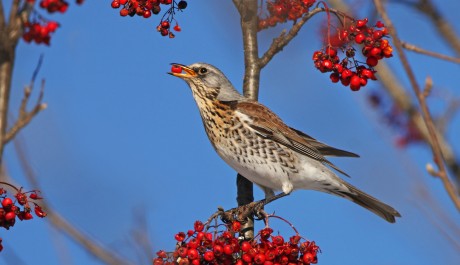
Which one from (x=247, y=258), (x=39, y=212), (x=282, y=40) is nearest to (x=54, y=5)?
(x=39, y=212)

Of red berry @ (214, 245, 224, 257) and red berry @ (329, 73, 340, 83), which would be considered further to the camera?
red berry @ (329, 73, 340, 83)

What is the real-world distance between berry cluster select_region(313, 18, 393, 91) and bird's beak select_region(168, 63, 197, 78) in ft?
5.14

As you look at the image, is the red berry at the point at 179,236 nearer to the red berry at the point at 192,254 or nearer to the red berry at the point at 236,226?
the red berry at the point at 192,254

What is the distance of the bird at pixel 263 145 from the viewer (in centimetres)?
519

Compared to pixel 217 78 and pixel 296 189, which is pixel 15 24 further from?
pixel 296 189

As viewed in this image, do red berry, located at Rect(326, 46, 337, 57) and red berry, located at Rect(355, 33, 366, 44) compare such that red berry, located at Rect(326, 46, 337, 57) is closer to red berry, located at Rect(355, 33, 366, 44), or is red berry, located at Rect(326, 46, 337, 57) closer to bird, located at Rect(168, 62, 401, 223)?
red berry, located at Rect(355, 33, 366, 44)

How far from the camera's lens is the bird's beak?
535 cm

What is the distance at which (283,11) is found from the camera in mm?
4445

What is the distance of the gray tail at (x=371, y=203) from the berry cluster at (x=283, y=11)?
1448 mm

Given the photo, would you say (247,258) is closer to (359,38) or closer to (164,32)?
(359,38)

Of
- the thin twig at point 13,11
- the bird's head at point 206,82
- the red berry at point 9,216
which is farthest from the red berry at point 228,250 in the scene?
the bird's head at point 206,82

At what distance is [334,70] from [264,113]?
1404mm

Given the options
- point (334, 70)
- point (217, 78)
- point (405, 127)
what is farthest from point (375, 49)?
point (405, 127)

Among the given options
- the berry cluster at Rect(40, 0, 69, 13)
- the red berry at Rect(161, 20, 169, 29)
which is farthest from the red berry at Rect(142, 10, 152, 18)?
the berry cluster at Rect(40, 0, 69, 13)
